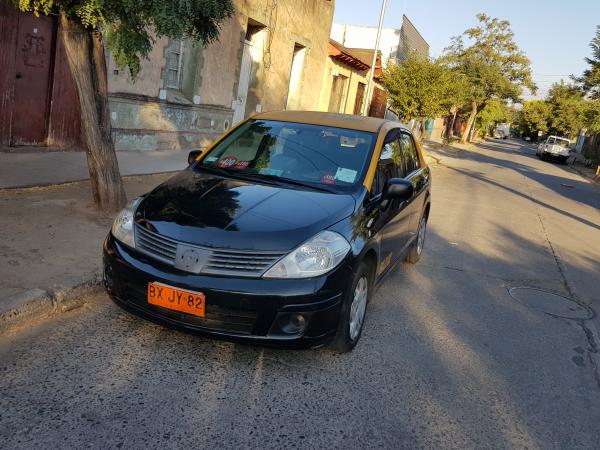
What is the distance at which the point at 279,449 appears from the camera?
8.80ft

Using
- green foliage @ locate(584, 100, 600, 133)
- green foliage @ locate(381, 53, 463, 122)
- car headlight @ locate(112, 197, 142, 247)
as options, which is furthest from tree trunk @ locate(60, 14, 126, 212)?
green foliage @ locate(584, 100, 600, 133)

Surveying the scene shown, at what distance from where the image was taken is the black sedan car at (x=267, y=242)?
3.20 meters

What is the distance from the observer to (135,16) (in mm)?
5320

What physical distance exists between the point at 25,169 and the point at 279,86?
11813 millimetres

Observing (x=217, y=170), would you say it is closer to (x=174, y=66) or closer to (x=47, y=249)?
(x=47, y=249)

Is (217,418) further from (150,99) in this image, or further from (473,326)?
(150,99)

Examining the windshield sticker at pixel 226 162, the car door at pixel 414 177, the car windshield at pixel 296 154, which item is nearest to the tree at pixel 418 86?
the car door at pixel 414 177

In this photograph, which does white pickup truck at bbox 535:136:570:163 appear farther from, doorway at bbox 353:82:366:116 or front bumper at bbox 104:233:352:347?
front bumper at bbox 104:233:352:347

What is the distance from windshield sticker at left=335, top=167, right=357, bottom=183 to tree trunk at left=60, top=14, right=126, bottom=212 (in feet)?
10.3

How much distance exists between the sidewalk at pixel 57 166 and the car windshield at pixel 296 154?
366 centimetres

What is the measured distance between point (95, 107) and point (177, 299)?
363 centimetres

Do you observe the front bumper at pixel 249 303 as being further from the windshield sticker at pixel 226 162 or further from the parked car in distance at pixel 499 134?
the parked car in distance at pixel 499 134

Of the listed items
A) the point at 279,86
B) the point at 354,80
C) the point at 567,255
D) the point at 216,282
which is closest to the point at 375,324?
the point at 216,282

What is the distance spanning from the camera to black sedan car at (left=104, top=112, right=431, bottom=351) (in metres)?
3.20
